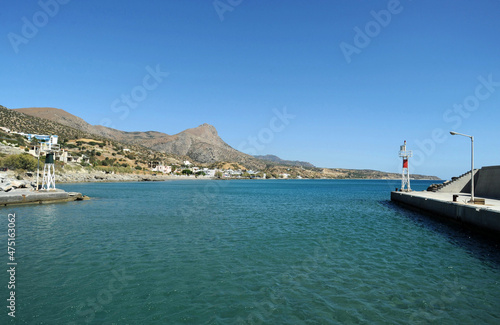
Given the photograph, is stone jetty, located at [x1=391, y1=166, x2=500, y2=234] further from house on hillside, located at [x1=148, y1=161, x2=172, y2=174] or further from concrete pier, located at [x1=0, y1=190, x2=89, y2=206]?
house on hillside, located at [x1=148, y1=161, x2=172, y2=174]

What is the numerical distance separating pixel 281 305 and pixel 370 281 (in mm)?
3741

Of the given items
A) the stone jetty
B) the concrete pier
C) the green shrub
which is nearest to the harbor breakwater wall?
the stone jetty

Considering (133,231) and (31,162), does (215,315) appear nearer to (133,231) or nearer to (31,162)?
(133,231)

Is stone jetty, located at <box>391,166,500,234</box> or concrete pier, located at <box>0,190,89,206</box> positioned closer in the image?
stone jetty, located at <box>391,166,500,234</box>

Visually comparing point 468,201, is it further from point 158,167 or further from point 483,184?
point 158,167

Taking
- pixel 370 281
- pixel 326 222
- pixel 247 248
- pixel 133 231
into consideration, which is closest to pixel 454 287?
pixel 370 281

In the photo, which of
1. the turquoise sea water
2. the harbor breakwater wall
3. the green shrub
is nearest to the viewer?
the turquoise sea water

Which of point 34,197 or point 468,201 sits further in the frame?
point 34,197

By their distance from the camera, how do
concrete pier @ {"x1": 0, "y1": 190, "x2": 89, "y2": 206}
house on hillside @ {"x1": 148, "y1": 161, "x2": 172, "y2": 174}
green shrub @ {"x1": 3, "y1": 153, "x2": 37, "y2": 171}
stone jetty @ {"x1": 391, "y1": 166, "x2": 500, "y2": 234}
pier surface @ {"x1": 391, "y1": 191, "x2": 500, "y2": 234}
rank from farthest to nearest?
house on hillside @ {"x1": 148, "y1": 161, "x2": 172, "y2": 174} < green shrub @ {"x1": 3, "y1": 153, "x2": 37, "y2": 171} < concrete pier @ {"x1": 0, "y1": 190, "x2": 89, "y2": 206} < stone jetty @ {"x1": 391, "y1": 166, "x2": 500, "y2": 234} < pier surface @ {"x1": 391, "y1": 191, "x2": 500, "y2": 234}

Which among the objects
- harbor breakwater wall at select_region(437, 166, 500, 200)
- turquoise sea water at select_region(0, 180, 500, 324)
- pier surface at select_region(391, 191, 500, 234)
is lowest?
turquoise sea water at select_region(0, 180, 500, 324)

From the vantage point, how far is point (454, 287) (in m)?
9.86

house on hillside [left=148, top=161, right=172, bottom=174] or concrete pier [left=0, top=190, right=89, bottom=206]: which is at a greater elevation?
house on hillside [left=148, top=161, right=172, bottom=174]

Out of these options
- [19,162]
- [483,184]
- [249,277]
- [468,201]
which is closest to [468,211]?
[468,201]

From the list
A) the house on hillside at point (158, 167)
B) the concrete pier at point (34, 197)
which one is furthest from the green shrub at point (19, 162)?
the house on hillside at point (158, 167)
